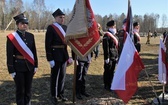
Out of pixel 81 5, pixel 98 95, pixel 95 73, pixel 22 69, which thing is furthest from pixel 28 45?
pixel 95 73

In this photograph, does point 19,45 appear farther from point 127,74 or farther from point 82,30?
point 127,74

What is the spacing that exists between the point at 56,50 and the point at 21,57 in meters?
1.01

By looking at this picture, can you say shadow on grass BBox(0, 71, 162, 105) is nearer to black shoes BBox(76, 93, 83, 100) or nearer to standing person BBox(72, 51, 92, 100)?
black shoes BBox(76, 93, 83, 100)

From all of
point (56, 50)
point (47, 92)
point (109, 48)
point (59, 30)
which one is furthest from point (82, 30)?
point (47, 92)

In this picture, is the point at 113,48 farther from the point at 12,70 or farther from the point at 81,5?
the point at 12,70

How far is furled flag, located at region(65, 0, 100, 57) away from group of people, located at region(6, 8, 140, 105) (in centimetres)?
27

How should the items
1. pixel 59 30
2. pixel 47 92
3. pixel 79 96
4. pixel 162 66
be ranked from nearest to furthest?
pixel 59 30
pixel 162 66
pixel 79 96
pixel 47 92

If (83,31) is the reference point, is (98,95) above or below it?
below

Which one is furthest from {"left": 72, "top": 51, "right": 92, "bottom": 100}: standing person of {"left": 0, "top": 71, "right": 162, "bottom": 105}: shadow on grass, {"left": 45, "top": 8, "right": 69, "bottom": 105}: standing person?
{"left": 45, "top": 8, "right": 69, "bottom": 105}: standing person

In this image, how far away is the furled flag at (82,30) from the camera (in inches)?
224

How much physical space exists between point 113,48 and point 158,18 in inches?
4742

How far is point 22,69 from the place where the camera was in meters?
5.04

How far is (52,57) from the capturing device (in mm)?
5793

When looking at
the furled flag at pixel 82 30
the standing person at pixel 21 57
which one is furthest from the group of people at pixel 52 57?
the furled flag at pixel 82 30
